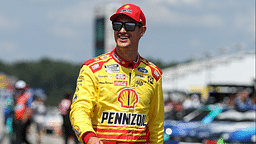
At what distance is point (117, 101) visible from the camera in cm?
299

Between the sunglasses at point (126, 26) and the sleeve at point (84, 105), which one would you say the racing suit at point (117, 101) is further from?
the sunglasses at point (126, 26)

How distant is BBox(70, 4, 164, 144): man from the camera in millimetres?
2938

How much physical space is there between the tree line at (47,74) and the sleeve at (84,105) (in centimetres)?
13363

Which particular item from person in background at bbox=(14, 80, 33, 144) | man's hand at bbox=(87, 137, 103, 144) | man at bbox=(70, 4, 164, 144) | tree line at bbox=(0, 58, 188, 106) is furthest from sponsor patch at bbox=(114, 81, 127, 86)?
tree line at bbox=(0, 58, 188, 106)

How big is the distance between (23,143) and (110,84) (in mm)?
8625

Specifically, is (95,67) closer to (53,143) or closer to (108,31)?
(53,143)

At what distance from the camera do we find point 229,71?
45938mm

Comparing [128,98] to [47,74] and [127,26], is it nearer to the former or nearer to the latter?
[127,26]

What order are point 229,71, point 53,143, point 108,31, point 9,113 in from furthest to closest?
point 229,71, point 108,31, point 53,143, point 9,113

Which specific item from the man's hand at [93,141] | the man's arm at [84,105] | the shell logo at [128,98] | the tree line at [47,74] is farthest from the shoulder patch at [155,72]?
the tree line at [47,74]

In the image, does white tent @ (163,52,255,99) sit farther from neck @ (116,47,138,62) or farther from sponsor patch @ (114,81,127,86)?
sponsor patch @ (114,81,127,86)

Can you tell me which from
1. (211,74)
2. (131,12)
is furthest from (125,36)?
(211,74)

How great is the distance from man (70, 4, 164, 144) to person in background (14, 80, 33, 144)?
707cm

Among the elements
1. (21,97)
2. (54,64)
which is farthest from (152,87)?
(54,64)
